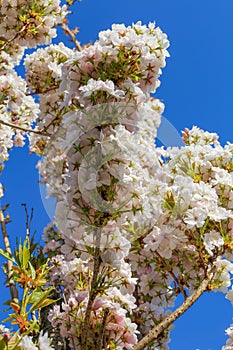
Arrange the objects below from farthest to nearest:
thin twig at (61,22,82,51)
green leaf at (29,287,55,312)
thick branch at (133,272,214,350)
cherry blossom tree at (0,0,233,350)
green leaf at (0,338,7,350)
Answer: thin twig at (61,22,82,51), thick branch at (133,272,214,350), cherry blossom tree at (0,0,233,350), green leaf at (29,287,55,312), green leaf at (0,338,7,350)

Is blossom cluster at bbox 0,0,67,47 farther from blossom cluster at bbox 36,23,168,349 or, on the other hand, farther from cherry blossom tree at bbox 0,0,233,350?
blossom cluster at bbox 36,23,168,349

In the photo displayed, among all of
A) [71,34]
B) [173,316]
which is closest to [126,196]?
[173,316]

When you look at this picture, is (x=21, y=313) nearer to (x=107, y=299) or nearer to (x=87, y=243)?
(x=87, y=243)

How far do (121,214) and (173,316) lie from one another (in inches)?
Answer: 33.1

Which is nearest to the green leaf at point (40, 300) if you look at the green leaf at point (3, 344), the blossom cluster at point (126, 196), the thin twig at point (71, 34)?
the green leaf at point (3, 344)

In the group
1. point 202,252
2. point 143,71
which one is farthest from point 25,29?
point 202,252

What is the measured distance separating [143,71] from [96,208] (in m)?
1.12

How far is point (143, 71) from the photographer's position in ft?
11.3

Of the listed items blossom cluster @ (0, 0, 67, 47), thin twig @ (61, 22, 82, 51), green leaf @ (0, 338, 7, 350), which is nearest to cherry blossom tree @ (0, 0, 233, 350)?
green leaf @ (0, 338, 7, 350)

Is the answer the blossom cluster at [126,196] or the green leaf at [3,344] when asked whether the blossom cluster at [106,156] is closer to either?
the blossom cluster at [126,196]

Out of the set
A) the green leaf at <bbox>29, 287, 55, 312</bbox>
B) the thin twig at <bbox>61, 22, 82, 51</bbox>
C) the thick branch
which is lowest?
the green leaf at <bbox>29, 287, 55, 312</bbox>

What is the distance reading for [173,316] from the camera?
329 centimetres

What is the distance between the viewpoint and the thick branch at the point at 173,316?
3.15m

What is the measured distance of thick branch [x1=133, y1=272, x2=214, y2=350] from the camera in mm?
3154
